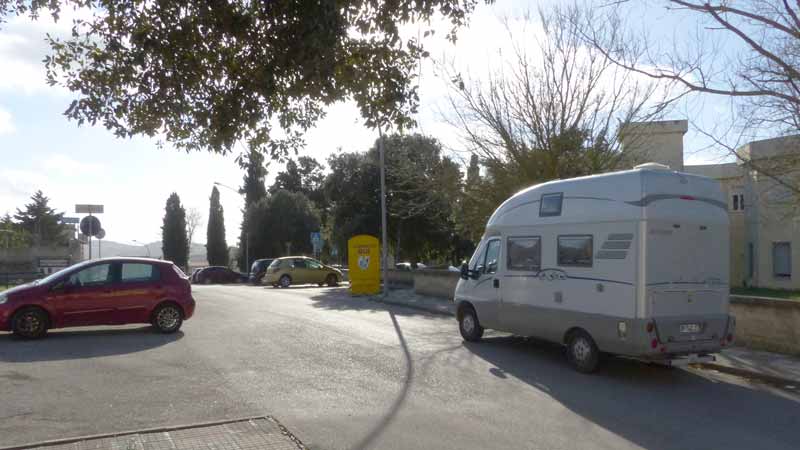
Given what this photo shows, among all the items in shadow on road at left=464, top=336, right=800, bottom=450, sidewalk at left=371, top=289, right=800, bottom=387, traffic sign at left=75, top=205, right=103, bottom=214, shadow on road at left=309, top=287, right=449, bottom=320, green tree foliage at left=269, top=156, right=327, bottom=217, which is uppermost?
green tree foliage at left=269, top=156, right=327, bottom=217

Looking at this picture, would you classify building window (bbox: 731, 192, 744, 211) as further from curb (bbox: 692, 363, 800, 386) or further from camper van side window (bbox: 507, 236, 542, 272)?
camper van side window (bbox: 507, 236, 542, 272)

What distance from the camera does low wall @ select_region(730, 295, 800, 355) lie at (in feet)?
39.7

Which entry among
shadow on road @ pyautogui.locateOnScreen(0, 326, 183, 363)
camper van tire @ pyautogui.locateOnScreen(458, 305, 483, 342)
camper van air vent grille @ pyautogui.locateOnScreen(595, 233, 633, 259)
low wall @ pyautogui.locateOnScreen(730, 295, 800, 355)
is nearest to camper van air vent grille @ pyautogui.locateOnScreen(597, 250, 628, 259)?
camper van air vent grille @ pyautogui.locateOnScreen(595, 233, 633, 259)

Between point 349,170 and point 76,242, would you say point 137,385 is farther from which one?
point 76,242

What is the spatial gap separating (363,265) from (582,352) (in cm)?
1827

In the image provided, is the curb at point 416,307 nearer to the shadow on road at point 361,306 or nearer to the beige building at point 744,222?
the shadow on road at point 361,306

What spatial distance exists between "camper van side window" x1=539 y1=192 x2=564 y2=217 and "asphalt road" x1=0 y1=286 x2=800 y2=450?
2.49 m

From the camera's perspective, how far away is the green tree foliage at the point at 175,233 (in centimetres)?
8288

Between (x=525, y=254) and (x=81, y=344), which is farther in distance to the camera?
(x=81, y=344)

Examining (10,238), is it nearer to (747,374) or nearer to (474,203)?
(474,203)

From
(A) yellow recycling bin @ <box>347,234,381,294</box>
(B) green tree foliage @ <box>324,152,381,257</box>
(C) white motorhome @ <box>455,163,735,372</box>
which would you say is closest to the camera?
(C) white motorhome @ <box>455,163,735,372</box>

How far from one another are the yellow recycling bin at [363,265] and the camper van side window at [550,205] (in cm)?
1688

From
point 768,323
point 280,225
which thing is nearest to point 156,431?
point 768,323

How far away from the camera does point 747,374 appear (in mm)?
10703
